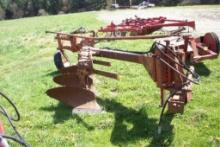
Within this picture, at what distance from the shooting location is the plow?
5938mm

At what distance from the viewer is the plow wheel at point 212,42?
904cm

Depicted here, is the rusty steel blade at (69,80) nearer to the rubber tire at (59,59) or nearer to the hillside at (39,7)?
the rubber tire at (59,59)

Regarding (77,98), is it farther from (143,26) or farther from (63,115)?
(143,26)

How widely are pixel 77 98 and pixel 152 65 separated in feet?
5.82

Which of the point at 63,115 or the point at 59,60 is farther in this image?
the point at 59,60

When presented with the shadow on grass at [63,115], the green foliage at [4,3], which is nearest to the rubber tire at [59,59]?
the shadow on grass at [63,115]

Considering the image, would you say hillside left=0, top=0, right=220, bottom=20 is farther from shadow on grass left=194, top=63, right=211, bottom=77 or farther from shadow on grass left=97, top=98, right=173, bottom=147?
shadow on grass left=97, top=98, right=173, bottom=147

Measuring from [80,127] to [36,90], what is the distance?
279 centimetres

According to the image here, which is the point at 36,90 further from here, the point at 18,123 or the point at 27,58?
the point at 27,58

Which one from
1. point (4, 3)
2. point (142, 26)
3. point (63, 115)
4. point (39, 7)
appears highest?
point (142, 26)

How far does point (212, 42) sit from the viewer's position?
9148 mm

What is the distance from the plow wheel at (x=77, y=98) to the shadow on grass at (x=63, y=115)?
0.38 feet

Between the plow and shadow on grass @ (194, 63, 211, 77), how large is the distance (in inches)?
15.0

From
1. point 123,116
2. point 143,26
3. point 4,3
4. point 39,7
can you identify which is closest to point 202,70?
point 123,116
